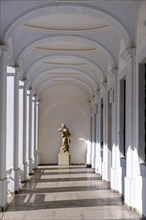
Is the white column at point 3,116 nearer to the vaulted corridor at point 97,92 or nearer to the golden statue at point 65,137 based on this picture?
the vaulted corridor at point 97,92

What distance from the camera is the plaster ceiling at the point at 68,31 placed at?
10453mm

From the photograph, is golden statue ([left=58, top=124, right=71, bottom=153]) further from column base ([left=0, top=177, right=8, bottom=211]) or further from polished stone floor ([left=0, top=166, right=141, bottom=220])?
column base ([left=0, top=177, right=8, bottom=211])

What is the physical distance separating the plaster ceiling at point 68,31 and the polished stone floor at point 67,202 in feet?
12.4

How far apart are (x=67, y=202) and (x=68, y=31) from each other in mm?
5086

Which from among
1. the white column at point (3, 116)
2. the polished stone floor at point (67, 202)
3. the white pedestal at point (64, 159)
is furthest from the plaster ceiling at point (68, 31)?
the white pedestal at point (64, 159)

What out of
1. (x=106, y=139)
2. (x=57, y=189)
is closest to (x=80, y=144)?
(x=106, y=139)

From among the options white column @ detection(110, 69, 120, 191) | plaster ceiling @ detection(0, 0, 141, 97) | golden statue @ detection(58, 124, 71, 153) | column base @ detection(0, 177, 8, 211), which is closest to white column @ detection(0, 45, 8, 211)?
column base @ detection(0, 177, 8, 211)

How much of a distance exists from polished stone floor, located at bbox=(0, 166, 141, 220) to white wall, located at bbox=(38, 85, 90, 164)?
10950mm

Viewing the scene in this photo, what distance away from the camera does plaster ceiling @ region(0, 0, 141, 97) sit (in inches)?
412

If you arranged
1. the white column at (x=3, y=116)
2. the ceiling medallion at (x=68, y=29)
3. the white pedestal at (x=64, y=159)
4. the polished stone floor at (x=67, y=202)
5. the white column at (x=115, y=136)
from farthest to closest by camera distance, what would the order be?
1. the white pedestal at (x=64, y=159)
2. the white column at (x=115, y=136)
3. the ceiling medallion at (x=68, y=29)
4. the white column at (x=3, y=116)
5. the polished stone floor at (x=67, y=202)

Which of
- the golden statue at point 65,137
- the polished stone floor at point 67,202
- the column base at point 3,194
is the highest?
the golden statue at point 65,137

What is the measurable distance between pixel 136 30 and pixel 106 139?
638cm

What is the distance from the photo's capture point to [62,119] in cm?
2834

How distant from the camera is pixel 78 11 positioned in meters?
11.0
